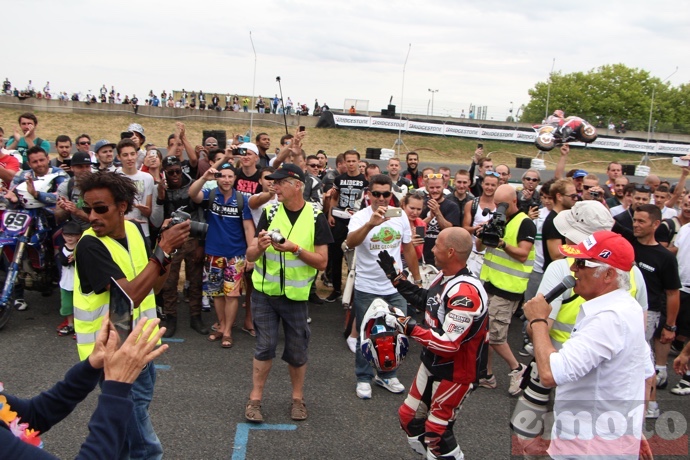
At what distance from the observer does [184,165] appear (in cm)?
788

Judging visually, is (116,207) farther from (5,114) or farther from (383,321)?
(5,114)

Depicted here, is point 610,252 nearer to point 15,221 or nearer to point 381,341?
point 381,341

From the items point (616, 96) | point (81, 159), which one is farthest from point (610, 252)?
point (616, 96)

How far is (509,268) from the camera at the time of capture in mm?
5414

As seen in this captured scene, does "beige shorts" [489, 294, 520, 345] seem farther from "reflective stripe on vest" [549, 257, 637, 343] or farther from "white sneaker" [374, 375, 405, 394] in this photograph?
"reflective stripe on vest" [549, 257, 637, 343]

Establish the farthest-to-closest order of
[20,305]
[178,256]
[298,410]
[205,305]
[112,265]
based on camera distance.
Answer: [205,305] → [20,305] → [178,256] → [298,410] → [112,265]

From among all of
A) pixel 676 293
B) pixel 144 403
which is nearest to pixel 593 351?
pixel 144 403

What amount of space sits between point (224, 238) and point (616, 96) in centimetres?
7597

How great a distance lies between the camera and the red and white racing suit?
3.35m

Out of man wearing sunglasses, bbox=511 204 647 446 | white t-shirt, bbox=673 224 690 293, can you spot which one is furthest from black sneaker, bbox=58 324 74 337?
white t-shirt, bbox=673 224 690 293

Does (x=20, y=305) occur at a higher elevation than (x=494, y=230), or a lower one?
lower

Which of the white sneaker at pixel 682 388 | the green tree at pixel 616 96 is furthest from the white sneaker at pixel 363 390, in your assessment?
the green tree at pixel 616 96

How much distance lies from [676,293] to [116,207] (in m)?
4.82

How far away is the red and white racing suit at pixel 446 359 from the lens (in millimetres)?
3352
